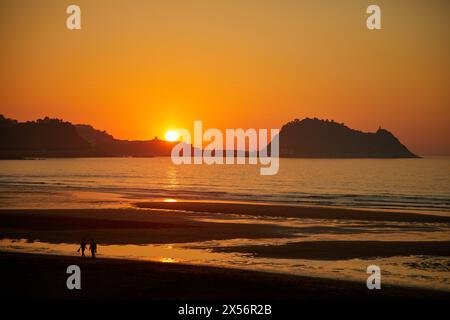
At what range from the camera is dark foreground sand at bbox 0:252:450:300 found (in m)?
21.1

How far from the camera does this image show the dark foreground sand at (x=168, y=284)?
21109 millimetres

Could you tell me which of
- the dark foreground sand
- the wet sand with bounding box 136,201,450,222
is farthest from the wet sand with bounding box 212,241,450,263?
the wet sand with bounding box 136,201,450,222

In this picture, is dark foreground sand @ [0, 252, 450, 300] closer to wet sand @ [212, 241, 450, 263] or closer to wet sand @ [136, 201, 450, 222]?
wet sand @ [212, 241, 450, 263]

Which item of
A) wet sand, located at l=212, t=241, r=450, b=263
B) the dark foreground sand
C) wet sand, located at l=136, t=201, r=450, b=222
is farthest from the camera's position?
wet sand, located at l=136, t=201, r=450, b=222

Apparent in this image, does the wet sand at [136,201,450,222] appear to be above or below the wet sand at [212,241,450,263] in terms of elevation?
above

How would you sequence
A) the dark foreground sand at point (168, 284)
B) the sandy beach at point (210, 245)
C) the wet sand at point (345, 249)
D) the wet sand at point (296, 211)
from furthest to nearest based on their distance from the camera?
the wet sand at point (296, 211), the wet sand at point (345, 249), the sandy beach at point (210, 245), the dark foreground sand at point (168, 284)

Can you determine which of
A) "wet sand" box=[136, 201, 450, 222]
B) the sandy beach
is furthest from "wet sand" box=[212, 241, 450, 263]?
"wet sand" box=[136, 201, 450, 222]

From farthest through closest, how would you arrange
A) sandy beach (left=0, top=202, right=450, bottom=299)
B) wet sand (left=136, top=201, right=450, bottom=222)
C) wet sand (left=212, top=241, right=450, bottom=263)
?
wet sand (left=136, top=201, right=450, bottom=222), wet sand (left=212, top=241, right=450, bottom=263), sandy beach (left=0, top=202, right=450, bottom=299)

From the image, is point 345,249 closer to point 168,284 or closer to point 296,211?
point 168,284

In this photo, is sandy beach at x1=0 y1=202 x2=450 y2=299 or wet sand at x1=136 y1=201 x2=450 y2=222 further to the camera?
wet sand at x1=136 y1=201 x2=450 y2=222

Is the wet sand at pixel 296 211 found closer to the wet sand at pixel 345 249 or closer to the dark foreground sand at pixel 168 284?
the wet sand at pixel 345 249

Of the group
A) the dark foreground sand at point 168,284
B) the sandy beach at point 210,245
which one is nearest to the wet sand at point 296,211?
the sandy beach at point 210,245

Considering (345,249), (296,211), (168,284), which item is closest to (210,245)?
(345,249)
